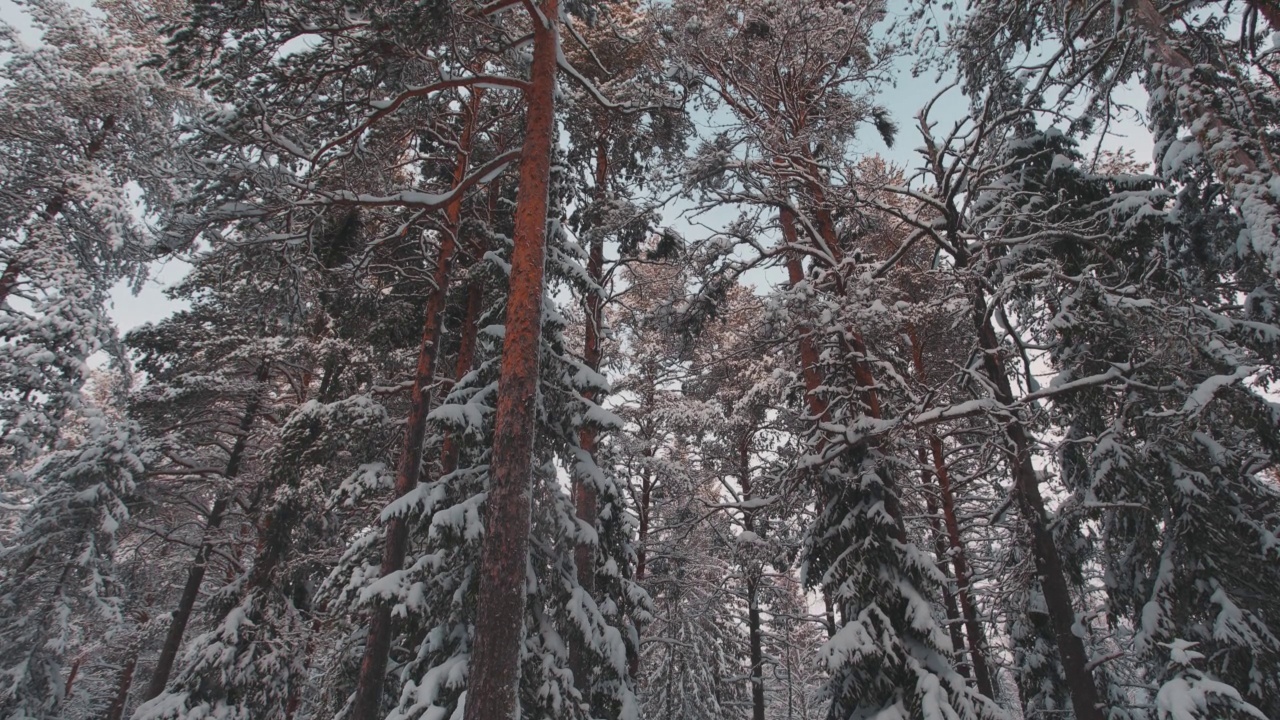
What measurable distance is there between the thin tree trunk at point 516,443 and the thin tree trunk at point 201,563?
33.8 ft

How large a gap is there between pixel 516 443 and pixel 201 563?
11295 millimetres

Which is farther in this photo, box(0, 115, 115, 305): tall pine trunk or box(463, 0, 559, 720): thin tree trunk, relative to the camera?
box(0, 115, 115, 305): tall pine trunk

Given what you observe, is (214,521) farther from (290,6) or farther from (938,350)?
(938,350)

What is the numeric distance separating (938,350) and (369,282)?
42.0ft

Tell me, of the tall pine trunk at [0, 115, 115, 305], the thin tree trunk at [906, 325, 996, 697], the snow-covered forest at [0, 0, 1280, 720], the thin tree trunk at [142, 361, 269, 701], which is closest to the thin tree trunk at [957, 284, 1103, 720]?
the snow-covered forest at [0, 0, 1280, 720]

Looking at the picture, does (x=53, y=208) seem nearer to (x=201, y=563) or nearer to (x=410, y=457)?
(x=201, y=563)

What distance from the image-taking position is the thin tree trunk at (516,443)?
422cm

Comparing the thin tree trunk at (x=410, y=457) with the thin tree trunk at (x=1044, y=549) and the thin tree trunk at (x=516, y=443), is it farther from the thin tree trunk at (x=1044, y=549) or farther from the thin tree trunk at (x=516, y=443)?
the thin tree trunk at (x=1044, y=549)

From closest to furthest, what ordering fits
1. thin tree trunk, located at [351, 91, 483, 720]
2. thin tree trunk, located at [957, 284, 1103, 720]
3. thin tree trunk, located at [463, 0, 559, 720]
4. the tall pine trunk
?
thin tree trunk, located at [463, 0, 559, 720], thin tree trunk, located at [957, 284, 1103, 720], thin tree trunk, located at [351, 91, 483, 720], the tall pine trunk

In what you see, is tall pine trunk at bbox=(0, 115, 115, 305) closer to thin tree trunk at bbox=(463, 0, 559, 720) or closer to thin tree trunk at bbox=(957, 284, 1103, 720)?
thin tree trunk at bbox=(463, 0, 559, 720)

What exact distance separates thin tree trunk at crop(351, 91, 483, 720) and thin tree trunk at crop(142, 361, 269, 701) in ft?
20.5

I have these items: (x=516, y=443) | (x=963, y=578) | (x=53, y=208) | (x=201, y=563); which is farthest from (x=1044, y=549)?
(x=53, y=208)

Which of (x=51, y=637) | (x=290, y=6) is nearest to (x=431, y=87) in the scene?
(x=290, y=6)

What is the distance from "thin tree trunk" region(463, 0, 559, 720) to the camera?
166 inches
